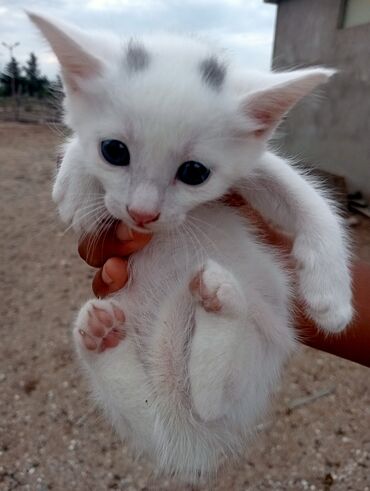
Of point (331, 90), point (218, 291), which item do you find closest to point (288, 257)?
point (218, 291)

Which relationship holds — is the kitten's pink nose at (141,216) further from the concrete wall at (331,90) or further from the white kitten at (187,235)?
the concrete wall at (331,90)

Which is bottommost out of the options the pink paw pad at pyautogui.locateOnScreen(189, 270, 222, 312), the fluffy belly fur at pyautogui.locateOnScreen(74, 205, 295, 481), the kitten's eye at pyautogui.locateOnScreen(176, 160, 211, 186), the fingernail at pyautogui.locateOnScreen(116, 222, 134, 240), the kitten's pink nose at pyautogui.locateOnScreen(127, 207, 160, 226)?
the fluffy belly fur at pyautogui.locateOnScreen(74, 205, 295, 481)

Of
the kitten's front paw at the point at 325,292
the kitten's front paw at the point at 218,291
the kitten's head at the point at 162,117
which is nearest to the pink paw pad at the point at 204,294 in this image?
the kitten's front paw at the point at 218,291

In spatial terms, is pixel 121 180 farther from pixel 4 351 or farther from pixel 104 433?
pixel 4 351

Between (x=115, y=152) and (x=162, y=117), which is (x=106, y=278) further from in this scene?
(x=162, y=117)

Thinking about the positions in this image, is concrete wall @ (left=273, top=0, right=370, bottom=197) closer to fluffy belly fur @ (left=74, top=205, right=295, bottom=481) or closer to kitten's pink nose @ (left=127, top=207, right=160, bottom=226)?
fluffy belly fur @ (left=74, top=205, right=295, bottom=481)

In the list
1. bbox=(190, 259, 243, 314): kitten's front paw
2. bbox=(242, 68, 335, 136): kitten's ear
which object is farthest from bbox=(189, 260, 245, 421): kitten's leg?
bbox=(242, 68, 335, 136): kitten's ear
